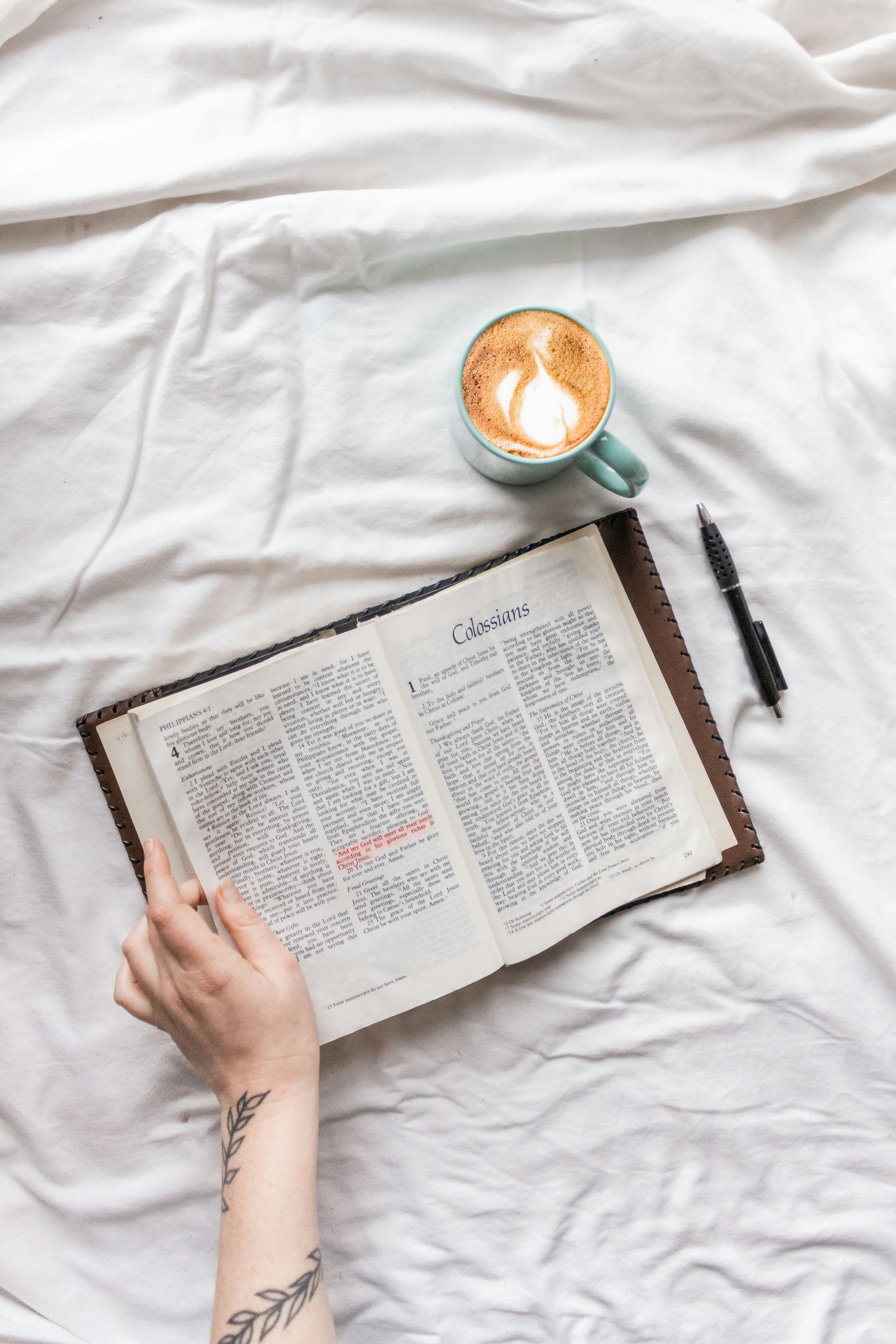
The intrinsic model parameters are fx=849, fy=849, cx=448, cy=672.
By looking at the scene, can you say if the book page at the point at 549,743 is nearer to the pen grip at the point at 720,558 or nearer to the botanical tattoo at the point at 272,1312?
the pen grip at the point at 720,558

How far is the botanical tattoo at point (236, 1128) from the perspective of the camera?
0.61 metres

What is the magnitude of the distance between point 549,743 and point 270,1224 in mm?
392

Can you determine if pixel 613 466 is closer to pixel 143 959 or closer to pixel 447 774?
pixel 447 774

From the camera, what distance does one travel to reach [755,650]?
70 centimetres

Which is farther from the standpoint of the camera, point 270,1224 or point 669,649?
point 669,649

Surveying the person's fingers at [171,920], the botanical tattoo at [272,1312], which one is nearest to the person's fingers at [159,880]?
the person's fingers at [171,920]

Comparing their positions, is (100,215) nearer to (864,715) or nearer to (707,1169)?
(864,715)

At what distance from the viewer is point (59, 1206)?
0.67m

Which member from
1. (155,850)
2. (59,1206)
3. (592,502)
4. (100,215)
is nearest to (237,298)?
(100,215)

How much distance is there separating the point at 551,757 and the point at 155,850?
31cm

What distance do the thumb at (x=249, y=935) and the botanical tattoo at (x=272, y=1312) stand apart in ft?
0.65

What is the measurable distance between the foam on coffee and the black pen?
0.15 metres

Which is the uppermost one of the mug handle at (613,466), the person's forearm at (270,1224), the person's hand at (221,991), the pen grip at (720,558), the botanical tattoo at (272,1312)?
the mug handle at (613,466)

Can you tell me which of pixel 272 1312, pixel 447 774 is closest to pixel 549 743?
pixel 447 774
